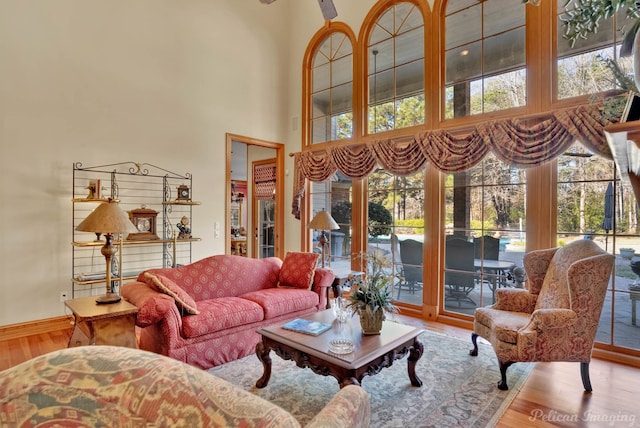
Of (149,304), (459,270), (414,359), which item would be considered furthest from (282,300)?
(459,270)

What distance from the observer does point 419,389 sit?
8.56 ft

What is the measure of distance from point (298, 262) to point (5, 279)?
3163 millimetres

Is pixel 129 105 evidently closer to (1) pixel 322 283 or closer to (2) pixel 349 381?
(1) pixel 322 283

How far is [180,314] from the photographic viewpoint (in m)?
2.91

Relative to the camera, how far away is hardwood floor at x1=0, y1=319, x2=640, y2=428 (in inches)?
87.4

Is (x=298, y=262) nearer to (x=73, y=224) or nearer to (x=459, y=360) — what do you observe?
(x=459, y=360)

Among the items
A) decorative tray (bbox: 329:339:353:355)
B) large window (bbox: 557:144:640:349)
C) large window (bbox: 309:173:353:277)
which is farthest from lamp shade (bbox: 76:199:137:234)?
large window (bbox: 557:144:640:349)

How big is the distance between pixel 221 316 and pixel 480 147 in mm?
3230

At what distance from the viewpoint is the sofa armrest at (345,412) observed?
898mm

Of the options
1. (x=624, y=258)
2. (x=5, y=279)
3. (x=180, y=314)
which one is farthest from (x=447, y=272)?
(x=5, y=279)

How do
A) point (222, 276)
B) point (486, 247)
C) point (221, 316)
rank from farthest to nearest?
point (486, 247) < point (222, 276) < point (221, 316)

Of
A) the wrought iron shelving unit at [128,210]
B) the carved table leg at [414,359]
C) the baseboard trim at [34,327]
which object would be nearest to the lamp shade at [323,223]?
the wrought iron shelving unit at [128,210]

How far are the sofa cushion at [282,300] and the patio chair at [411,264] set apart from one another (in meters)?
1.46

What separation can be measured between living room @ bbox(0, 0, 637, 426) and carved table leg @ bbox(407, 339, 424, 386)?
5.75ft
